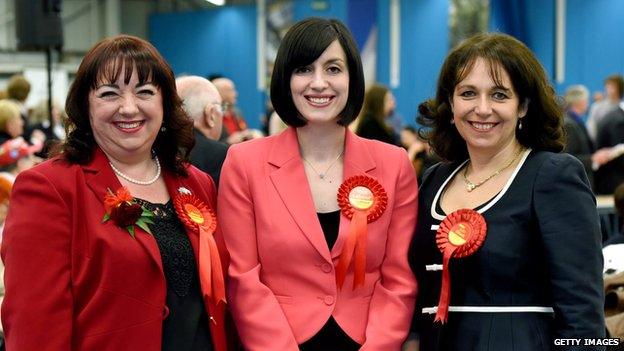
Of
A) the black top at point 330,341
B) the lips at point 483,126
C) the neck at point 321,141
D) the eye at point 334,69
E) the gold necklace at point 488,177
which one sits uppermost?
the eye at point 334,69

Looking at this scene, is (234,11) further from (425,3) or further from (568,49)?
(568,49)

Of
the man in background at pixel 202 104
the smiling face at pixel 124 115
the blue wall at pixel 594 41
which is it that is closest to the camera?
the smiling face at pixel 124 115

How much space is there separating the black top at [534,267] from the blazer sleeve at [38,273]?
1.07m

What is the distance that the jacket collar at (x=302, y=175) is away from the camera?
2533 mm

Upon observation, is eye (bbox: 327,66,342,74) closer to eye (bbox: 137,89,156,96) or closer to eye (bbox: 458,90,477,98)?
eye (bbox: 458,90,477,98)

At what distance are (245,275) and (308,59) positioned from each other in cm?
68

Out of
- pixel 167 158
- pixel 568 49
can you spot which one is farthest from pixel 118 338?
pixel 568 49

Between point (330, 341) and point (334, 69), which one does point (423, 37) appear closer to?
point (334, 69)

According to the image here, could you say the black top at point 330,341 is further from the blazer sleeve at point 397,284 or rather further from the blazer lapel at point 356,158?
the blazer lapel at point 356,158

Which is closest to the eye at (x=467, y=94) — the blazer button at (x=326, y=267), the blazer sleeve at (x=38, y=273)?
the blazer button at (x=326, y=267)

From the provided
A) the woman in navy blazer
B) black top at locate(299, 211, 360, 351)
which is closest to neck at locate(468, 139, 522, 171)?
the woman in navy blazer

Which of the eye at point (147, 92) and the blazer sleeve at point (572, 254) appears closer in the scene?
the blazer sleeve at point (572, 254)

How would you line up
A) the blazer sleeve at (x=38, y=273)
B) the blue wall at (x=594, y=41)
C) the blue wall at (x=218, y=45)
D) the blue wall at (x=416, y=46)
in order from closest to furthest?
the blazer sleeve at (x=38, y=273) < the blue wall at (x=594, y=41) < the blue wall at (x=416, y=46) < the blue wall at (x=218, y=45)

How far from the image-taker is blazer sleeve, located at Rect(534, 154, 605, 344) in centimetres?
229
